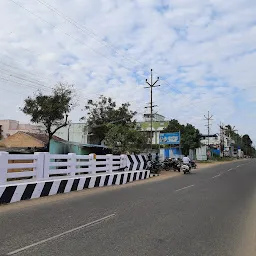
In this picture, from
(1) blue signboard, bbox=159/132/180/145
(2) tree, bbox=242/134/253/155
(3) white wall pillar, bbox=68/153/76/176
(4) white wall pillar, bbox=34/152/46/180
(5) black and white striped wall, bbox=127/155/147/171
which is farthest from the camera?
(2) tree, bbox=242/134/253/155

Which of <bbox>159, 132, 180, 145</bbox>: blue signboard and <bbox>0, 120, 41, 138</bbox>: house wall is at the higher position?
<bbox>0, 120, 41, 138</bbox>: house wall

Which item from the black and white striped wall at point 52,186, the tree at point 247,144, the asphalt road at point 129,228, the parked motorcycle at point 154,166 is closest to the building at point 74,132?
the parked motorcycle at point 154,166

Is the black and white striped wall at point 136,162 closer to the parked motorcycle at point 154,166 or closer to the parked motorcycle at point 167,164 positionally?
the parked motorcycle at point 154,166

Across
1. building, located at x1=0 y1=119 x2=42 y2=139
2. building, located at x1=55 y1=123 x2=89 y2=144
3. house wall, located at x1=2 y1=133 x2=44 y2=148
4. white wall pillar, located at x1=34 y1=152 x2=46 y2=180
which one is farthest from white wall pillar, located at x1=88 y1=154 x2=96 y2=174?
building, located at x1=0 y1=119 x2=42 y2=139

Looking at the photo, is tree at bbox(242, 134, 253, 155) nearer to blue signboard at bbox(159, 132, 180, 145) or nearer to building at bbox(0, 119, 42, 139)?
building at bbox(0, 119, 42, 139)

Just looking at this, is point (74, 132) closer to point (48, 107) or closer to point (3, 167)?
point (48, 107)

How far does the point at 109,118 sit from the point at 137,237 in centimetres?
4822

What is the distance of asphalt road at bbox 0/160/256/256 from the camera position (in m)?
5.98

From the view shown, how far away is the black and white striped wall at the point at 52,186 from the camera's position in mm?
11274

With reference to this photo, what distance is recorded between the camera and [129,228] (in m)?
7.56

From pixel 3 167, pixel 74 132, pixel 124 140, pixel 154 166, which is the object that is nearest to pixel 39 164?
pixel 3 167

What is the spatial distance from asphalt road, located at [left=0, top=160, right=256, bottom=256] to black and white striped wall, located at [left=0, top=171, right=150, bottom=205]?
→ 99 centimetres

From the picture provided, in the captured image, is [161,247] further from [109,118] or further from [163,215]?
[109,118]

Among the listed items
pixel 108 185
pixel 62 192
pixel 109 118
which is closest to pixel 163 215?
pixel 62 192
